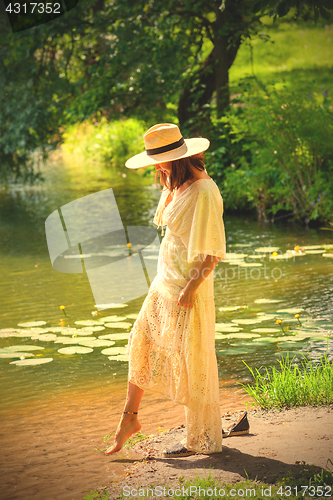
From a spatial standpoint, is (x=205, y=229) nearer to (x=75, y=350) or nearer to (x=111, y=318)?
(x=75, y=350)

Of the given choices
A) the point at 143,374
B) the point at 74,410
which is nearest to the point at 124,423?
the point at 143,374

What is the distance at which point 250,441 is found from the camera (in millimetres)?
2936

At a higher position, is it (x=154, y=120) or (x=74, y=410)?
(x=154, y=120)

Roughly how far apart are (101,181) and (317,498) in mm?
14374

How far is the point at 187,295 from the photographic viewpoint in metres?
2.72

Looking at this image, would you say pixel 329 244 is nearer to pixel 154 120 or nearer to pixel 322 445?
pixel 322 445

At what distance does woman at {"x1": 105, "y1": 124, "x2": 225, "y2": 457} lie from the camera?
107 inches

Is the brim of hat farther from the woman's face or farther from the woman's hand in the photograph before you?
the woman's hand

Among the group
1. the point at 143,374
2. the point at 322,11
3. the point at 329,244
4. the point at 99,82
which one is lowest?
the point at 329,244

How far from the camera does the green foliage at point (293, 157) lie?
9367 mm

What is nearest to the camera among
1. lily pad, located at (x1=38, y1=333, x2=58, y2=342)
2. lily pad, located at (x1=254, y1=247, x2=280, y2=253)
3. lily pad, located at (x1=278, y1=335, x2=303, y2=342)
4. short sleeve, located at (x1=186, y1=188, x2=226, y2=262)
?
short sleeve, located at (x1=186, y1=188, x2=226, y2=262)

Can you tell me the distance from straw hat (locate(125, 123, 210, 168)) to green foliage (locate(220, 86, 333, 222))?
22.1ft

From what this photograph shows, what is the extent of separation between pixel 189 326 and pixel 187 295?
15 cm

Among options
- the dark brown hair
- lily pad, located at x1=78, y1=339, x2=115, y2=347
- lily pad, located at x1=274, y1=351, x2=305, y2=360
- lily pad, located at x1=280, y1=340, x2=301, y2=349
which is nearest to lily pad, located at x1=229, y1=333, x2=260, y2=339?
lily pad, located at x1=280, y1=340, x2=301, y2=349
